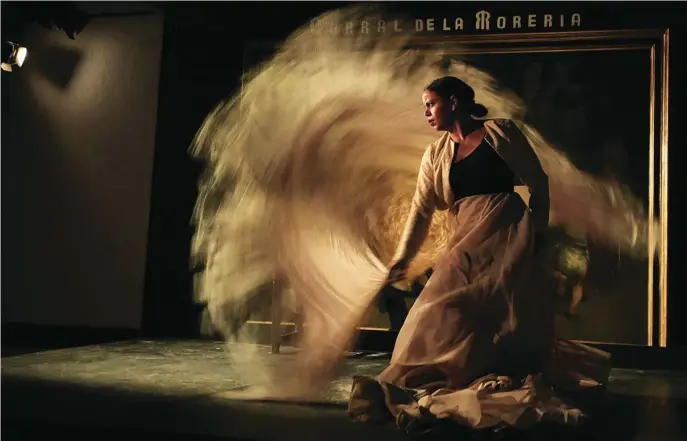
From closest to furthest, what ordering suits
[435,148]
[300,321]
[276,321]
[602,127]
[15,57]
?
[435,148]
[300,321]
[276,321]
[602,127]
[15,57]

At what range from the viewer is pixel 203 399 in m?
2.65

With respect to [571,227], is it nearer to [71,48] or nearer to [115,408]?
[115,408]

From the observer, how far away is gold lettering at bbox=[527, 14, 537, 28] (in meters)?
3.75

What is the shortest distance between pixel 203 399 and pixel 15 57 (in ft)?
8.68

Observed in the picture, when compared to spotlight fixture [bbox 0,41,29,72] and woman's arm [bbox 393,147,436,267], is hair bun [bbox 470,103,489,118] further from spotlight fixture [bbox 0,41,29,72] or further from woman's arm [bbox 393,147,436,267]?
spotlight fixture [bbox 0,41,29,72]

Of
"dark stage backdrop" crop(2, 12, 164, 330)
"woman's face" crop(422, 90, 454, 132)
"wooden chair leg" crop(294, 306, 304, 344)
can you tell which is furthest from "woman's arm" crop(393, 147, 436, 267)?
"dark stage backdrop" crop(2, 12, 164, 330)

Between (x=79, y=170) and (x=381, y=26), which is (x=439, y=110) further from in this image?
(x=79, y=170)

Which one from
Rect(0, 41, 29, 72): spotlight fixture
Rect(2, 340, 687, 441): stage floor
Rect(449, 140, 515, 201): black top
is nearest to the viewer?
Rect(2, 340, 687, 441): stage floor

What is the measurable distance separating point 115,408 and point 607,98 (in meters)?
2.96

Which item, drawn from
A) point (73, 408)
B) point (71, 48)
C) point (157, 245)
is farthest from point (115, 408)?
point (71, 48)

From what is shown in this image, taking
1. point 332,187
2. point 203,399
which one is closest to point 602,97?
point 332,187

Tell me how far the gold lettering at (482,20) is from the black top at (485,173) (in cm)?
143

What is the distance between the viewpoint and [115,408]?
98.3 inches

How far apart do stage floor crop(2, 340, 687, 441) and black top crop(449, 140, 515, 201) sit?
0.93 metres
